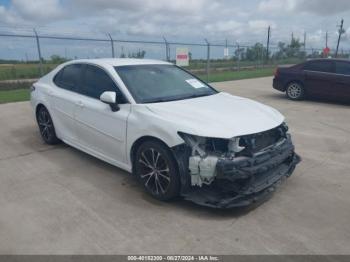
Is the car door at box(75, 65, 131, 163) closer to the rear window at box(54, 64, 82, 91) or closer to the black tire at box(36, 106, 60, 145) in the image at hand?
the rear window at box(54, 64, 82, 91)

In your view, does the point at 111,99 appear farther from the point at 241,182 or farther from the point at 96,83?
the point at 241,182

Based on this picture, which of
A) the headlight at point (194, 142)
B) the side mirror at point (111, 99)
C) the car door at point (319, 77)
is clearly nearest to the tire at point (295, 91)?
the car door at point (319, 77)

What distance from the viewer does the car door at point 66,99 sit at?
501 cm

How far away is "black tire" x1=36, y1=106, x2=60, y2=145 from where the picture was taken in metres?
5.68

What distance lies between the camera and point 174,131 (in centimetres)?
349

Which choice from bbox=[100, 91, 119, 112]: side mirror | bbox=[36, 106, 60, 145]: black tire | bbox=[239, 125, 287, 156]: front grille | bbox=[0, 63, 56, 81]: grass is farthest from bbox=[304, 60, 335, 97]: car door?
bbox=[0, 63, 56, 81]: grass

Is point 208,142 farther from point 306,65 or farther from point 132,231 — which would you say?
point 306,65

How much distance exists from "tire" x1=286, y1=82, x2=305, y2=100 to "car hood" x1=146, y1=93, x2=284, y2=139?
7.06 metres

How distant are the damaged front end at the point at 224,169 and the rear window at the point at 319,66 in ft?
25.7

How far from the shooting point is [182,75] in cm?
500

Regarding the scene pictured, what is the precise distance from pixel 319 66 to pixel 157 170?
8.57 meters

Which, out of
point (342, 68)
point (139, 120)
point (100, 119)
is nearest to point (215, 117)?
point (139, 120)

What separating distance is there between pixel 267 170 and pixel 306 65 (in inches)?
323

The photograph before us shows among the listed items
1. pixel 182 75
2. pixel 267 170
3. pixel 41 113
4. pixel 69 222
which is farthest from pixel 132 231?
pixel 41 113
